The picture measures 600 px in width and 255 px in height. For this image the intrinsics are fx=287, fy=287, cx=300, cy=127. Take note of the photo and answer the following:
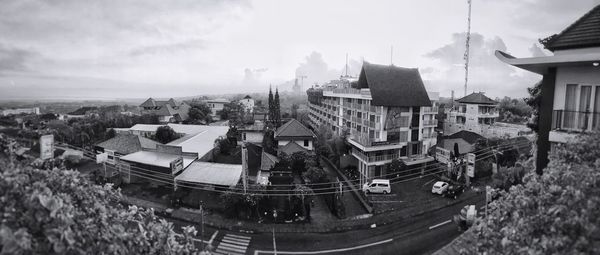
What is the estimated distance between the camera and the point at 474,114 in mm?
48406

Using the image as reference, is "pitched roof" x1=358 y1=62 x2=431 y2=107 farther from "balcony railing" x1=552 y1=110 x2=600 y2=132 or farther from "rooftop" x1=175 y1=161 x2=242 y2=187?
"balcony railing" x1=552 y1=110 x2=600 y2=132

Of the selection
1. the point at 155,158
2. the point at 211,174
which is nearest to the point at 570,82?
the point at 211,174

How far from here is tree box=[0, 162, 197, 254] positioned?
4133mm

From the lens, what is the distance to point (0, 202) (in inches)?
167

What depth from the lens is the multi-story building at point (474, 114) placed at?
156 ft

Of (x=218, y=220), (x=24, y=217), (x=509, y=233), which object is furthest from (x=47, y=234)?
(x=218, y=220)

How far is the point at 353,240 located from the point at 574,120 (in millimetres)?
14427

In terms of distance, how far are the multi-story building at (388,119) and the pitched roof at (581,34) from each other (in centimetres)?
2161

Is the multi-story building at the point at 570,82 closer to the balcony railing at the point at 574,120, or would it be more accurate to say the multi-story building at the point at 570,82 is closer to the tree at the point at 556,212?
the balcony railing at the point at 574,120

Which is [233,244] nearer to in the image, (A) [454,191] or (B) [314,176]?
(B) [314,176]

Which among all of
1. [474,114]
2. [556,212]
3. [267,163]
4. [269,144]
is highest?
[474,114]

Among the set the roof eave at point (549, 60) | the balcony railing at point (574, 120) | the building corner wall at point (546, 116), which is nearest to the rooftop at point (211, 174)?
the building corner wall at point (546, 116)

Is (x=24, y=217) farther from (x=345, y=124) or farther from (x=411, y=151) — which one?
(x=345, y=124)

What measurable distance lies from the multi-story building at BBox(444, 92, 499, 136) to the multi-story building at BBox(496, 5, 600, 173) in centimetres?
4120
